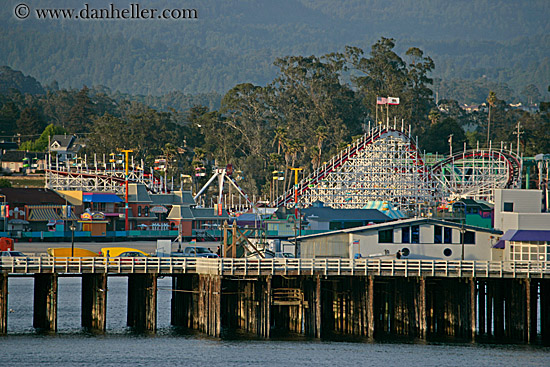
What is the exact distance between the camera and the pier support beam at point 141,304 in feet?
190

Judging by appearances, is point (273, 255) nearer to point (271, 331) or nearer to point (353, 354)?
point (271, 331)

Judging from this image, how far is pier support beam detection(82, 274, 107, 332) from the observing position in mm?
57091

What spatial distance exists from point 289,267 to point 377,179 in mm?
80292

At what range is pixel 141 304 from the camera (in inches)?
2360

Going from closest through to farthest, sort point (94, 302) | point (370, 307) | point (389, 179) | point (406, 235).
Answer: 1. point (370, 307)
2. point (94, 302)
3. point (406, 235)
4. point (389, 179)

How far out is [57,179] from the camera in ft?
415

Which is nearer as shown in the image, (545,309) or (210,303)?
(210,303)

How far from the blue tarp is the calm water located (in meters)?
64.0

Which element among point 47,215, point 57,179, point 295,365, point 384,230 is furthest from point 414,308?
point 57,179

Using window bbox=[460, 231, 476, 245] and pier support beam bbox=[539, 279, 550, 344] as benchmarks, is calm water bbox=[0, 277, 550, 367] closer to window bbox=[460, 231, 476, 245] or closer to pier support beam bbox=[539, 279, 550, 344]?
pier support beam bbox=[539, 279, 550, 344]

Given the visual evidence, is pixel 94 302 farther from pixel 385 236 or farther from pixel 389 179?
pixel 389 179

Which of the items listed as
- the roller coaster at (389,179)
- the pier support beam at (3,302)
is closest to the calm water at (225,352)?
the pier support beam at (3,302)

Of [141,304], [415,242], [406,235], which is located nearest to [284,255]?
[406,235]

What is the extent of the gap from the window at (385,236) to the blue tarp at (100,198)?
6410 cm
